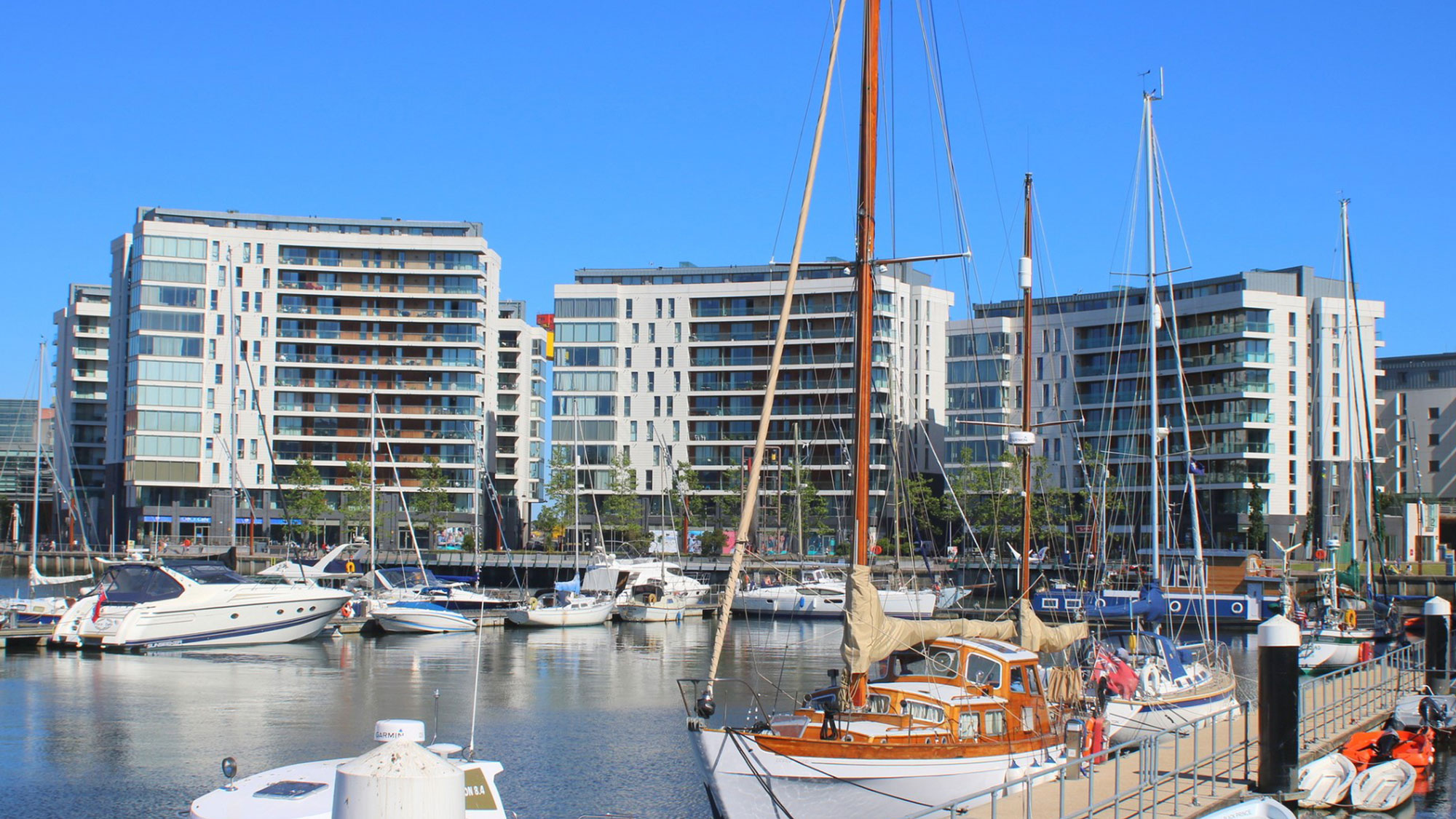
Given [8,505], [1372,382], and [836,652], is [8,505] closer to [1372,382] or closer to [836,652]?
[836,652]

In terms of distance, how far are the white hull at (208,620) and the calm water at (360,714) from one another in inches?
51.7

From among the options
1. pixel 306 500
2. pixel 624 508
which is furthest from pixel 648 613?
pixel 306 500

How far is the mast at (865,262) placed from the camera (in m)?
24.3

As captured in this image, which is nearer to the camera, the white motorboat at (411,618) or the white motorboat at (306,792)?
the white motorboat at (306,792)

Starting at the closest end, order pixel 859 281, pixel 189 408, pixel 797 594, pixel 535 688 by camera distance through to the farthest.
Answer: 1. pixel 859 281
2. pixel 535 688
3. pixel 797 594
4. pixel 189 408

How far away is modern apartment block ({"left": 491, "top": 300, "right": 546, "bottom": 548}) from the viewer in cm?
14500

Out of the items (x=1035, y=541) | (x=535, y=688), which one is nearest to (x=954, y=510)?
(x=1035, y=541)

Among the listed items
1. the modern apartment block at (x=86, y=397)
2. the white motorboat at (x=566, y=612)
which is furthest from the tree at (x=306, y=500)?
the white motorboat at (x=566, y=612)

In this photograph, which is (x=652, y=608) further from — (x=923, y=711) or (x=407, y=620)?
(x=923, y=711)

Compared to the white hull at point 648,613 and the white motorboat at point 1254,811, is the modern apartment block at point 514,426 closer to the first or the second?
the white hull at point 648,613

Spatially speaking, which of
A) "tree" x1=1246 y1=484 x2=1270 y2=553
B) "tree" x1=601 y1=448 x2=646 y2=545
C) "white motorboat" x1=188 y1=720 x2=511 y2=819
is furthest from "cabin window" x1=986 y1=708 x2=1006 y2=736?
"tree" x1=1246 y1=484 x2=1270 y2=553

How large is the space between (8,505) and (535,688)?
140 metres

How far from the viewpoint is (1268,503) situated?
118500 millimetres

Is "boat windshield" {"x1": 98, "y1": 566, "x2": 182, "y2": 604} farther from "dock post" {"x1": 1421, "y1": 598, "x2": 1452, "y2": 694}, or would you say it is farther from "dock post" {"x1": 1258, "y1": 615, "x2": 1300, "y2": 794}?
"dock post" {"x1": 1258, "y1": 615, "x2": 1300, "y2": 794}
